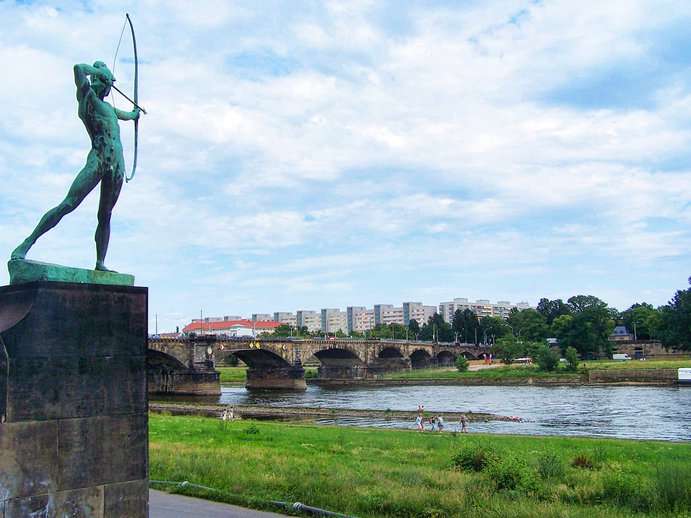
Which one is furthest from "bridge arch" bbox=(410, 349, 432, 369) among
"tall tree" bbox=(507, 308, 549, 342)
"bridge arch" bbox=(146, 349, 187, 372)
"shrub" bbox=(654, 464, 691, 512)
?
"shrub" bbox=(654, 464, 691, 512)

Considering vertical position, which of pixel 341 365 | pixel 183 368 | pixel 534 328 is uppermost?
pixel 534 328

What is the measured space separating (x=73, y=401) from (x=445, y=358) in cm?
15123

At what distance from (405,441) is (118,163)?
18765 mm

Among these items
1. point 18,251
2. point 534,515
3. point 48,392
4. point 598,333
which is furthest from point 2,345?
point 598,333

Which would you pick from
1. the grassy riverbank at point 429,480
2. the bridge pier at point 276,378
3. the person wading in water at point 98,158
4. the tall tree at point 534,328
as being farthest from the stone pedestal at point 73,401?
the tall tree at point 534,328

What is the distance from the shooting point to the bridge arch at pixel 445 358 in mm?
150875

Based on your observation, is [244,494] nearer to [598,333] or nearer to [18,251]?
[18,251]

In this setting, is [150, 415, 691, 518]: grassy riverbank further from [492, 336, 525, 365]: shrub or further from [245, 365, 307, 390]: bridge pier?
[492, 336, 525, 365]: shrub

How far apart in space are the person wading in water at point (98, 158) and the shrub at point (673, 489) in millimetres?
10136

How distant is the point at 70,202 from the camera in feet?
32.1

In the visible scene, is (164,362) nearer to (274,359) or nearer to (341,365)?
(274,359)

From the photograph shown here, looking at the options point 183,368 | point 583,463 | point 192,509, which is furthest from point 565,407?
point 192,509

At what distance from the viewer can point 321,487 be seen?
1339cm

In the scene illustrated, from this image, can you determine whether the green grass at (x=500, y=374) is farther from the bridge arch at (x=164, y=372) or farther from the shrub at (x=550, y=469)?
the shrub at (x=550, y=469)
